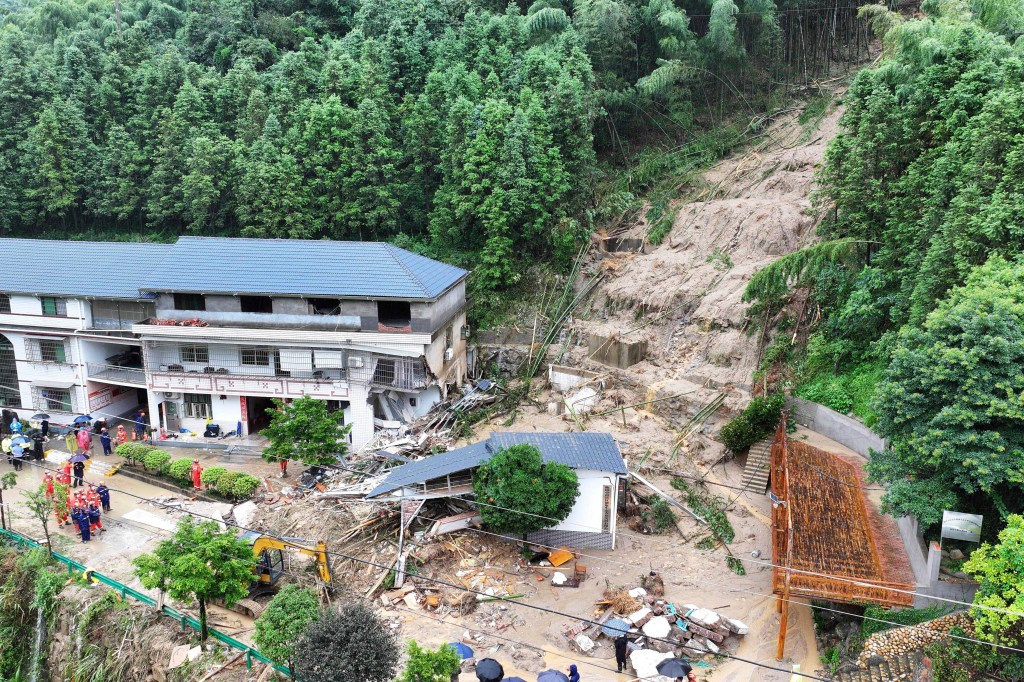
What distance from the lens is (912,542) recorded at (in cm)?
1870

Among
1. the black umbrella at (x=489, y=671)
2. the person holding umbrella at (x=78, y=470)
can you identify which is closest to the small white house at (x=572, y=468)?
the black umbrella at (x=489, y=671)

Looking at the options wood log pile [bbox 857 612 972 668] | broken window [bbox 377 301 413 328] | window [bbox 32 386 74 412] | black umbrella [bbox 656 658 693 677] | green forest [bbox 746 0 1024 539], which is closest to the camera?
wood log pile [bbox 857 612 972 668]

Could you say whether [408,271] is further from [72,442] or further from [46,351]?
[46,351]

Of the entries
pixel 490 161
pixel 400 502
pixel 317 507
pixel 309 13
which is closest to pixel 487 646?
pixel 400 502

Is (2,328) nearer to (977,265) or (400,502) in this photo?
(400,502)

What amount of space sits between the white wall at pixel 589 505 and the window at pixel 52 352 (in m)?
23.5

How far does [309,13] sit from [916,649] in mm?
52152

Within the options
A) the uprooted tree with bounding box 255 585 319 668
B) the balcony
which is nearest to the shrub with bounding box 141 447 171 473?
the balcony

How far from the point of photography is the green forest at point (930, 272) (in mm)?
16438

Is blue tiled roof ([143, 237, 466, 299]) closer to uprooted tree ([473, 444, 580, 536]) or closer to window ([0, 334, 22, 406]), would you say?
window ([0, 334, 22, 406])

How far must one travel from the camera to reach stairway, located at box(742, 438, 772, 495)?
2531cm

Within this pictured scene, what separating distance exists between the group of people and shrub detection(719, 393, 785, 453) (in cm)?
2063

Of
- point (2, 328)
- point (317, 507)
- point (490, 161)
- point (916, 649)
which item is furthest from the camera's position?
point (490, 161)

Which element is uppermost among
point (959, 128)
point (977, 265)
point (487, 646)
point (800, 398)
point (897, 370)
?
point (959, 128)
